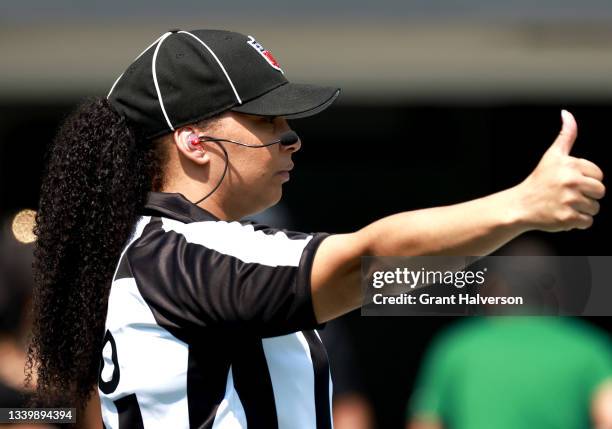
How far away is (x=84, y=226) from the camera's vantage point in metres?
2.09

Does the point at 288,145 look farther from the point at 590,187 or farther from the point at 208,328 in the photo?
the point at 590,187

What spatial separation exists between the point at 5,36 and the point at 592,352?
4.03 metres

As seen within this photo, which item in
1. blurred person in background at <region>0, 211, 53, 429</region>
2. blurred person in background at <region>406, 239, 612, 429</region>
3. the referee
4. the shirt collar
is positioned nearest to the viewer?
the referee

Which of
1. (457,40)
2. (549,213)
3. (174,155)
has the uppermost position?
(549,213)

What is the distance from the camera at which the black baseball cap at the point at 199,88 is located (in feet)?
6.85

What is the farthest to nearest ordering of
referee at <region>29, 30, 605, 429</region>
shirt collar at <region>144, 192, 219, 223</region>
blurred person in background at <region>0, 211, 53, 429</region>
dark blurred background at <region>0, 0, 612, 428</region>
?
dark blurred background at <region>0, 0, 612, 428</region> → blurred person in background at <region>0, 211, 53, 429</region> → shirt collar at <region>144, 192, 219, 223</region> → referee at <region>29, 30, 605, 429</region>

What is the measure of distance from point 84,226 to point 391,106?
467 cm

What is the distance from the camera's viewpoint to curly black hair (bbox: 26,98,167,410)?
6.80 ft

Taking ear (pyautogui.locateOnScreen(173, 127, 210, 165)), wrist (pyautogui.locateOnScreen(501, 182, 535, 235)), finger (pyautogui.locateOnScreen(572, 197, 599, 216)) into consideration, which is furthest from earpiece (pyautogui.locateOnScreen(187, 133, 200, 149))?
finger (pyautogui.locateOnScreen(572, 197, 599, 216))

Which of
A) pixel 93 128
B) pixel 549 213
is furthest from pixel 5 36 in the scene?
pixel 549 213

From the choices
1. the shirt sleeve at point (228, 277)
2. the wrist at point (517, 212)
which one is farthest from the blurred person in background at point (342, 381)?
the wrist at point (517, 212)

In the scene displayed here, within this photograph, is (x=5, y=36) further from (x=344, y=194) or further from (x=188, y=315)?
(x=188, y=315)

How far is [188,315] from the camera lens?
184 cm

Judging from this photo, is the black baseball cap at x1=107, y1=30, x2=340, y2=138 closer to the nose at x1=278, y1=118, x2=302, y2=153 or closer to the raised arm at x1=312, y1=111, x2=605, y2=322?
the nose at x1=278, y1=118, x2=302, y2=153
